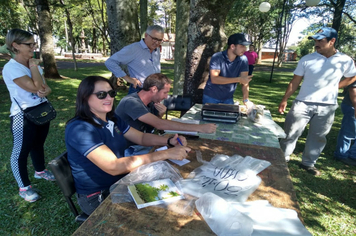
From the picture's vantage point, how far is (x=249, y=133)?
2371 millimetres

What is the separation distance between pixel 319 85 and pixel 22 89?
3.45 meters

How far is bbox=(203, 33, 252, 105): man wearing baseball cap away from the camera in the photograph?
305cm

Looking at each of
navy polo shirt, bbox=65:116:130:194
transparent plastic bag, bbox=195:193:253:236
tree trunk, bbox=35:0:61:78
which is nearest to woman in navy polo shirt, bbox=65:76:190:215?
navy polo shirt, bbox=65:116:130:194

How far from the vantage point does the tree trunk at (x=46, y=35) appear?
31.4 feet

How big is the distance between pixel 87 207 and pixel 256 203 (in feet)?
3.84

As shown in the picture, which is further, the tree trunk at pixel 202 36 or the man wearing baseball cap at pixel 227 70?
the tree trunk at pixel 202 36

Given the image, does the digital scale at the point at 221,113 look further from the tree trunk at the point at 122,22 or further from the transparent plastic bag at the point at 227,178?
the tree trunk at the point at 122,22

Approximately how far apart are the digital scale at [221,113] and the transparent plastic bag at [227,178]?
0.92 metres

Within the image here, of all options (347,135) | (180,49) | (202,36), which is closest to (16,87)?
(202,36)

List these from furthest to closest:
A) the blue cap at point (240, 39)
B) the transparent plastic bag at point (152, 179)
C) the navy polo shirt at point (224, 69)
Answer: the navy polo shirt at point (224, 69) → the blue cap at point (240, 39) → the transparent plastic bag at point (152, 179)

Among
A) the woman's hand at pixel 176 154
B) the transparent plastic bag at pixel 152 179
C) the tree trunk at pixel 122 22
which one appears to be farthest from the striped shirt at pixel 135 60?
the tree trunk at pixel 122 22

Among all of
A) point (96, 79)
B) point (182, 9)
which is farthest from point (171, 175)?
point (182, 9)

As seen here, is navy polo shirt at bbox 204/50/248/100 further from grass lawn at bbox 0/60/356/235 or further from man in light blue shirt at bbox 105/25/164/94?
grass lawn at bbox 0/60/356/235

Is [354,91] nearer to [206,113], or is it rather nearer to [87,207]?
[206,113]
